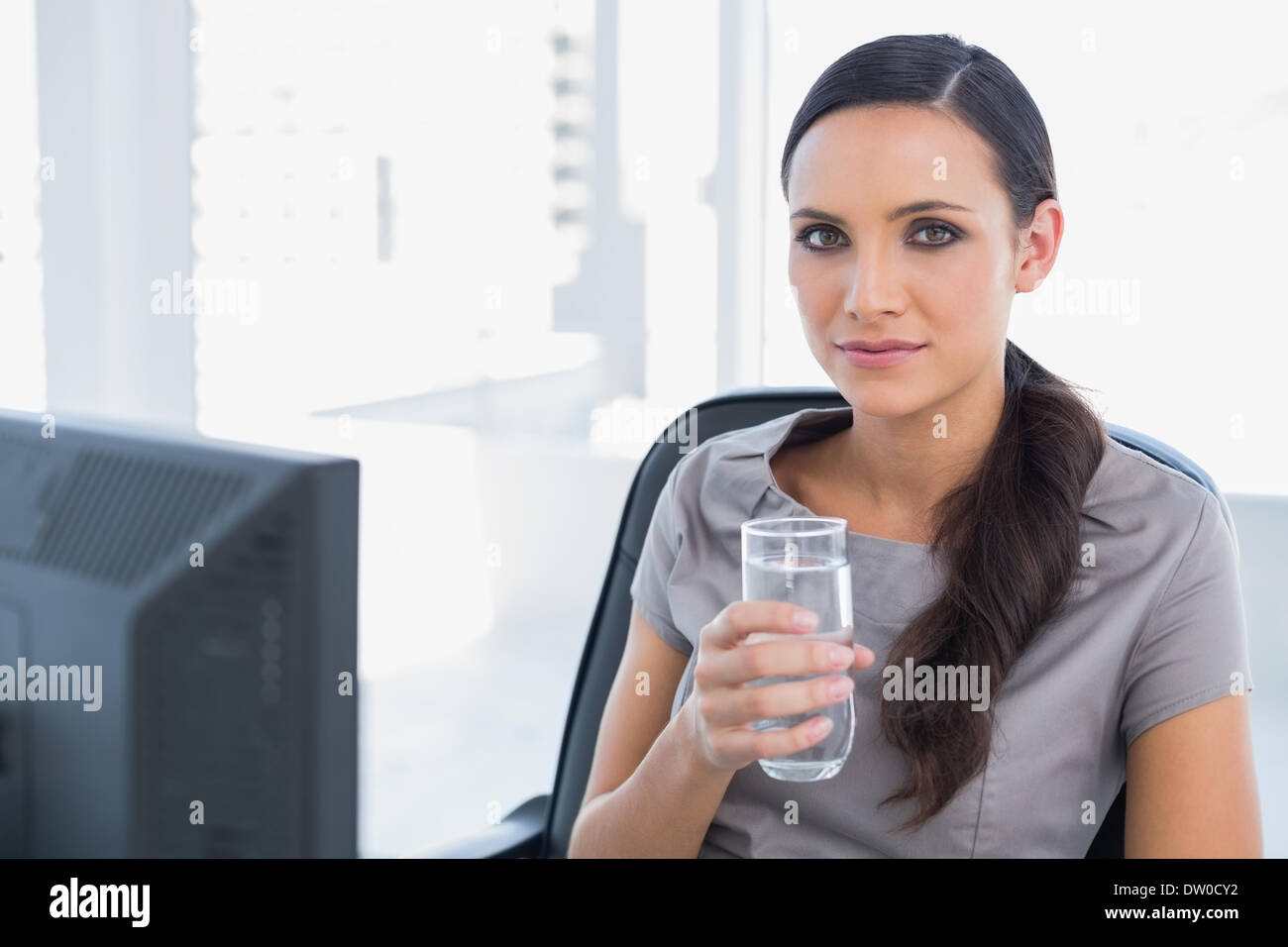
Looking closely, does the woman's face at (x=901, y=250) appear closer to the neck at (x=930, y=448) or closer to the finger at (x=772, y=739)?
the neck at (x=930, y=448)

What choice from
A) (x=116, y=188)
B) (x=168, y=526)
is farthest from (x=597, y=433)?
(x=168, y=526)

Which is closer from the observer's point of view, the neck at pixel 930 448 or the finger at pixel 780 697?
the finger at pixel 780 697

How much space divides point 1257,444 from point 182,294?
296 cm

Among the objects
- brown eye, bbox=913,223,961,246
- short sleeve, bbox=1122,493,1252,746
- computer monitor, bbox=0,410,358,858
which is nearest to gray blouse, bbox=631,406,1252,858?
short sleeve, bbox=1122,493,1252,746

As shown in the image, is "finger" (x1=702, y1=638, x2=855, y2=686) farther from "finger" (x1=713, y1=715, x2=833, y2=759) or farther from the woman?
the woman

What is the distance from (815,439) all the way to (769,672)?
56 centimetres

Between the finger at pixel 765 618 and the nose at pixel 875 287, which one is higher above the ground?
the nose at pixel 875 287

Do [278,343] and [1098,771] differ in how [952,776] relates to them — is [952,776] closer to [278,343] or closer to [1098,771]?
[1098,771]

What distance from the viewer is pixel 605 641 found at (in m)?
1.37

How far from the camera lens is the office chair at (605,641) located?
1.33 m

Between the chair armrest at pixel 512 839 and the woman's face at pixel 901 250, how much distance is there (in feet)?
1.83

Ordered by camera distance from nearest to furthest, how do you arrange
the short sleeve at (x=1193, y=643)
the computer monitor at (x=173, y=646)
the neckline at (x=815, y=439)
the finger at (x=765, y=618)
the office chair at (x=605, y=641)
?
the computer monitor at (x=173, y=646)
the finger at (x=765, y=618)
the short sleeve at (x=1193, y=643)
the neckline at (x=815, y=439)
the office chair at (x=605, y=641)

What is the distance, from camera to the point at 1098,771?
1.09 meters

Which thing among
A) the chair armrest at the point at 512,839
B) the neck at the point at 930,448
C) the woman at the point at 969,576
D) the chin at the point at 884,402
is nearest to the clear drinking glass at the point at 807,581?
the woman at the point at 969,576
